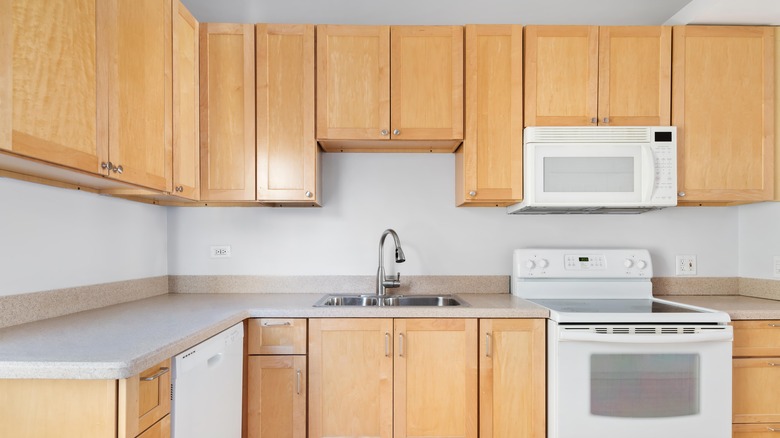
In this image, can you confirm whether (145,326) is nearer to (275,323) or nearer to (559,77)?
(275,323)

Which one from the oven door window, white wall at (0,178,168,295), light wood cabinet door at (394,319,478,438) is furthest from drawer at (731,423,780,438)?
white wall at (0,178,168,295)

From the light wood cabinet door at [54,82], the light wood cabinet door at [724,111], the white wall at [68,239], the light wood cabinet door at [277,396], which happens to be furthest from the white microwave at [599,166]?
the white wall at [68,239]

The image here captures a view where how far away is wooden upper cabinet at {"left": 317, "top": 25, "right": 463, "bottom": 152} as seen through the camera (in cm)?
211

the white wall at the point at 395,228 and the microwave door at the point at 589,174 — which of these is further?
the white wall at the point at 395,228

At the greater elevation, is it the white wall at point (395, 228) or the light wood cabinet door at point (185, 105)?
the light wood cabinet door at point (185, 105)

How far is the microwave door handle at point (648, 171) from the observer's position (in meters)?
2.07

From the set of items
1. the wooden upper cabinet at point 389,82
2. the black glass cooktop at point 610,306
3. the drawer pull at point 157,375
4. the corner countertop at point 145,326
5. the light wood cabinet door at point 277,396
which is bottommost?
the light wood cabinet door at point 277,396

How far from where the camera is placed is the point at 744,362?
187cm

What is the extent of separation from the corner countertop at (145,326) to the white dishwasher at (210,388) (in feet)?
0.15

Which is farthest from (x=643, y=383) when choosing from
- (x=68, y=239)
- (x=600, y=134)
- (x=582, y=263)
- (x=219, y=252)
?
(x=68, y=239)

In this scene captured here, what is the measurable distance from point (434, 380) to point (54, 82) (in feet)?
5.79

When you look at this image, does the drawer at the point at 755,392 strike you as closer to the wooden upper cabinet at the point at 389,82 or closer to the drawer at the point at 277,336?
the wooden upper cabinet at the point at 389,82

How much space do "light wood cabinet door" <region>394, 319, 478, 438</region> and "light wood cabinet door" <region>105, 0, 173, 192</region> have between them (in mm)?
1239

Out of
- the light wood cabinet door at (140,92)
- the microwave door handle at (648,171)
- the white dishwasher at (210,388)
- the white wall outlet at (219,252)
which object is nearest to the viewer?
the white dishwasher at (210,388)
